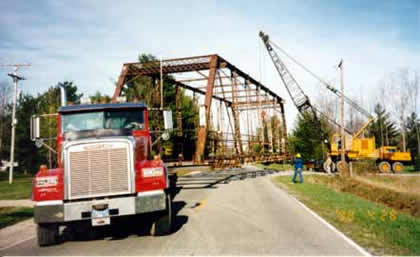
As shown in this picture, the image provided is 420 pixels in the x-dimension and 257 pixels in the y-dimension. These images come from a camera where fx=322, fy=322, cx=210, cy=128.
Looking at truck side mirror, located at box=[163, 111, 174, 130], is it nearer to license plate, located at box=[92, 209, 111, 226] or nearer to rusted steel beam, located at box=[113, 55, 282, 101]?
license plate, located at box=[92, 209, 111, 226]

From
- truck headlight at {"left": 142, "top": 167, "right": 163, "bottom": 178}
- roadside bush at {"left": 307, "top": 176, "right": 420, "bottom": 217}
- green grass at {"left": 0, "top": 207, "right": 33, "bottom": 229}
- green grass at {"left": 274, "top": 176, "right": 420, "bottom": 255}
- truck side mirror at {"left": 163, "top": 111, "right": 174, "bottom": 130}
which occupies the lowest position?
roadside bush at {"left": 307, "top": 176, "right": 420, "bottom": 217}

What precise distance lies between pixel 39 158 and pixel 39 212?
46.8 m

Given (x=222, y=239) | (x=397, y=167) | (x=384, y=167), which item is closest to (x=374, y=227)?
(x=222, y=239)

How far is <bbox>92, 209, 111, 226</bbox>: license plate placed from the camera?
641 cm

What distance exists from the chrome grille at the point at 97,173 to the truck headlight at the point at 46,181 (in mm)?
319

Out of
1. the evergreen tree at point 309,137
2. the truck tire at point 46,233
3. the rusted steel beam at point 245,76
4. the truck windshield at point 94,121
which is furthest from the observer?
the evergreen tree at point 309,137

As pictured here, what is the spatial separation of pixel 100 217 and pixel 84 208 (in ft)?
1.24

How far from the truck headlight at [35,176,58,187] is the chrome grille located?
32cm

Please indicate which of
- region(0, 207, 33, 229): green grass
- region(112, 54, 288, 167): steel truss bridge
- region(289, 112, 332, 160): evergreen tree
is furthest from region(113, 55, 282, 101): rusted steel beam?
region(289, 112, 332, 160): evergreen tree

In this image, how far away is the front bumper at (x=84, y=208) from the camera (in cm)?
641

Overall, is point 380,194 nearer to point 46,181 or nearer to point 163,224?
point 163,224

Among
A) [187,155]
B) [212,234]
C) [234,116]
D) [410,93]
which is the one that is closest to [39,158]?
[187,155]

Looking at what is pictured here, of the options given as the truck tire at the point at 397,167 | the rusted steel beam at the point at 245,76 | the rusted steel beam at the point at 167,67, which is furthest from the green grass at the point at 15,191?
the truck tire at the point at 397,167

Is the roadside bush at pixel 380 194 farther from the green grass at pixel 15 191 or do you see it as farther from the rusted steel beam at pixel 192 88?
the green grass at pixel 15 191
